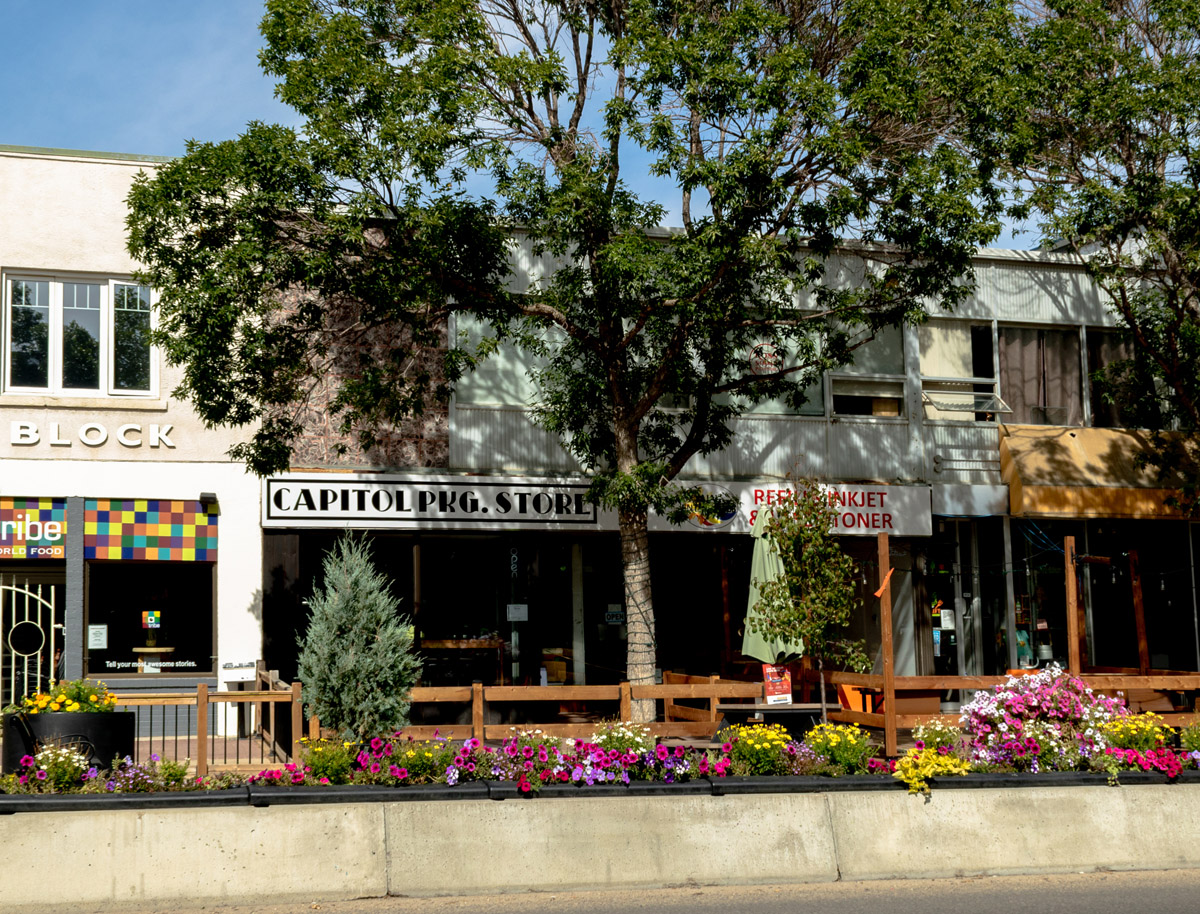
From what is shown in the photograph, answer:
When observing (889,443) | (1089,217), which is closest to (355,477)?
(889,443)

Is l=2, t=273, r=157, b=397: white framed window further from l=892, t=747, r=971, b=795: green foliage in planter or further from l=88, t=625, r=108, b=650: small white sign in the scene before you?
l=892, t=747, r=971, b=795: green foliage in planter

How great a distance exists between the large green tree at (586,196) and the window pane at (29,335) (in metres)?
4.02

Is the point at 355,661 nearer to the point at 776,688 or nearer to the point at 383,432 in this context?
the point at 776,688

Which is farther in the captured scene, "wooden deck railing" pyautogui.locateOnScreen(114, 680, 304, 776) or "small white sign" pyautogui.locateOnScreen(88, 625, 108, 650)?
"small white sign" pyautogui.locateOnScreen(88, 625, 108, 650)

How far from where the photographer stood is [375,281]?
1411 centimetres

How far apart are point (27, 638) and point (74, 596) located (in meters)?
0.86

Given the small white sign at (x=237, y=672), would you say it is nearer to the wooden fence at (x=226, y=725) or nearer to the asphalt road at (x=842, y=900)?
the wooden fence at (x=226, y=725)

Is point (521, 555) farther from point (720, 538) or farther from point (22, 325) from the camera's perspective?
point (22, 325)

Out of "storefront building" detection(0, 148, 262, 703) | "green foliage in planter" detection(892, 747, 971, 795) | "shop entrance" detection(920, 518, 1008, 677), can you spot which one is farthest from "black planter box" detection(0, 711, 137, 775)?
"shop entrance" detection(920, 518, 1008, 677)

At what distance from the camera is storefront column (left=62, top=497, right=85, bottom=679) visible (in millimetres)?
16891

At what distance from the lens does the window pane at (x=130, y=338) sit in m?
17.6

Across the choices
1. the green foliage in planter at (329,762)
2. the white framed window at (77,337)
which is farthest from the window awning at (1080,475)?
the green foliage in planter at (329,762)

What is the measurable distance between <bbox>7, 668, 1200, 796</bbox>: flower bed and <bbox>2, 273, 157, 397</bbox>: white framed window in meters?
9.40

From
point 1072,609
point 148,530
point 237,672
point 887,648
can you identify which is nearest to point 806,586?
point 1072,609
